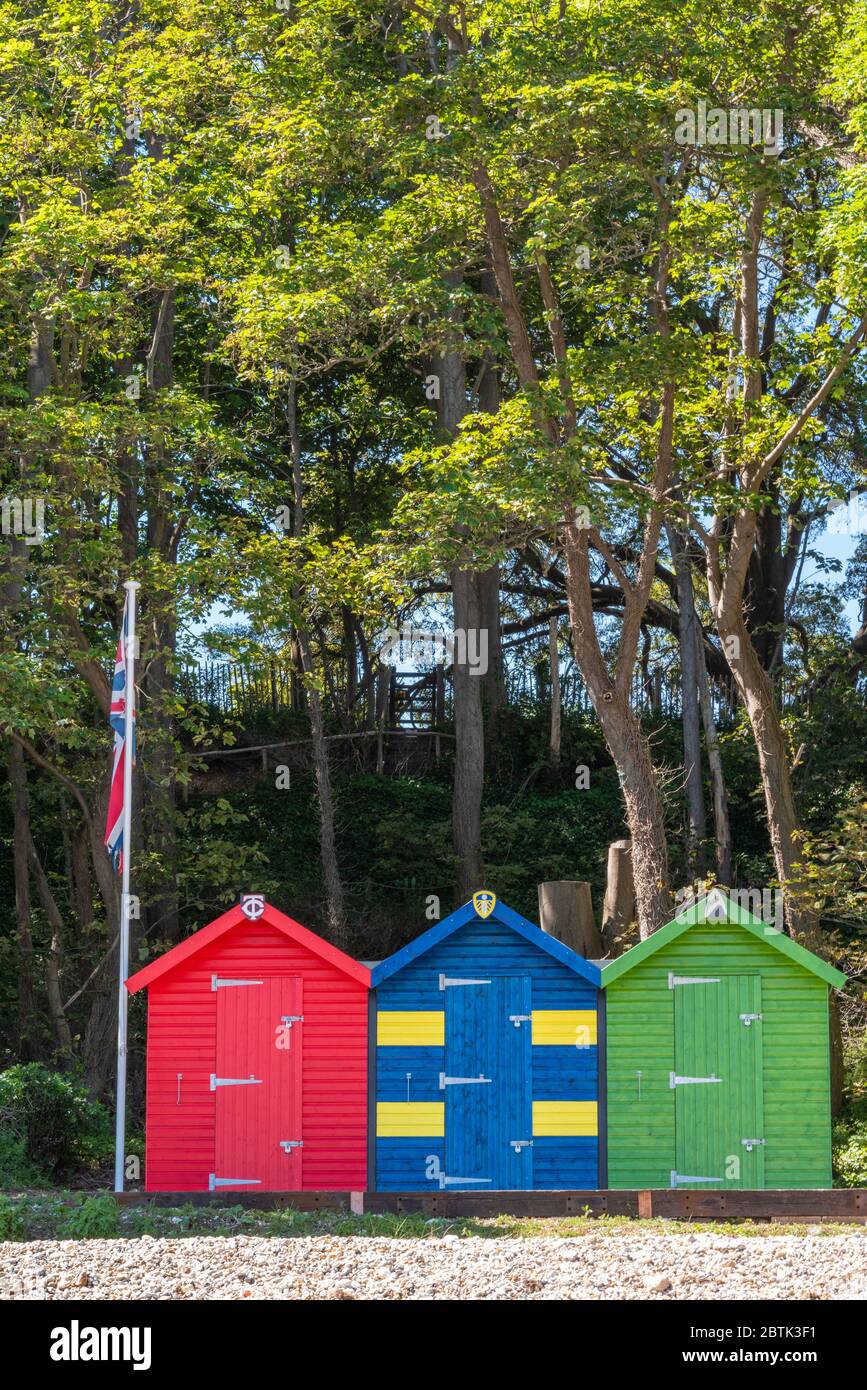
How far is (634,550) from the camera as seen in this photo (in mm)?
26859

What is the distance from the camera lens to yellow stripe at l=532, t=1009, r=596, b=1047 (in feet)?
40.7

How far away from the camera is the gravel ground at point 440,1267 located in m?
8.02

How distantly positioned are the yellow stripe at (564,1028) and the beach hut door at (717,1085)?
674 millimetres

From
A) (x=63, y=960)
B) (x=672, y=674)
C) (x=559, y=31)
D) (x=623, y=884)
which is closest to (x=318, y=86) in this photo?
(x=559, y=31)

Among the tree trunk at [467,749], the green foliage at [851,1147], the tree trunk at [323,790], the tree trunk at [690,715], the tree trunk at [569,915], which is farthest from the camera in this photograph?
the tree trunk at [690,715]

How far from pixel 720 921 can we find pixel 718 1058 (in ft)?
3.50

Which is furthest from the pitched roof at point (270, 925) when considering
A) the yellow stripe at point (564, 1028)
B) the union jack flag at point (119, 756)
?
the yellow stripe at point (564, 1028)

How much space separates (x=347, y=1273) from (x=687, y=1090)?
4.54 m

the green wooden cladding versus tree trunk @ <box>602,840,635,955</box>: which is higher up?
tree trunk @ <box>602,840,635,955</box>

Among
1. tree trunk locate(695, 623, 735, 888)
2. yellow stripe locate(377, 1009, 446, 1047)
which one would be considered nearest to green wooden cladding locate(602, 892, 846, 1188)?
yellow stripe locate(377, 1009, 446, 1047)

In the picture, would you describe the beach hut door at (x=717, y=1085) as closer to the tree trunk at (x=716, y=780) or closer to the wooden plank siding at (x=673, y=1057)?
the wooden plank siding at (x=673, y=1057)

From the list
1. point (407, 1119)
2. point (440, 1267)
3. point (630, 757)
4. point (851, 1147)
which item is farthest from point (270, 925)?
point (851, 1147)

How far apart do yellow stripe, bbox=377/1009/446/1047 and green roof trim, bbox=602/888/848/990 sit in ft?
4.39

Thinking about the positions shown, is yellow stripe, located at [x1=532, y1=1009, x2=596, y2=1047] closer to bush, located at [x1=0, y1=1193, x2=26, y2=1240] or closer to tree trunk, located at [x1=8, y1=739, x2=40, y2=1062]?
bush, located at [x1=0, y1=1193, x2=26, y2=1240]
